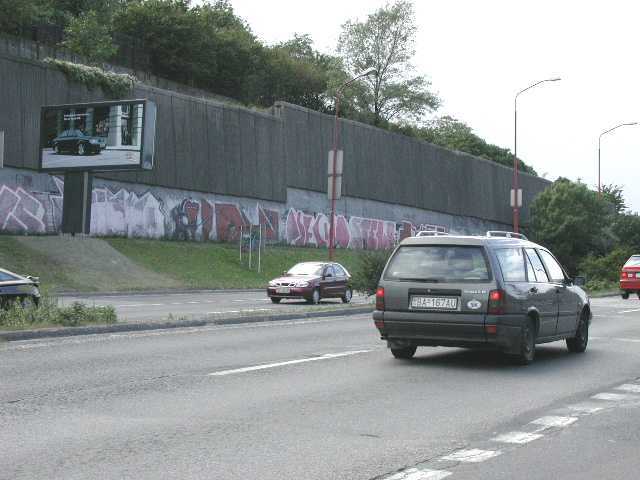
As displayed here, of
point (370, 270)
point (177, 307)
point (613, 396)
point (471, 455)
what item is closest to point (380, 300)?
point (613, 396)

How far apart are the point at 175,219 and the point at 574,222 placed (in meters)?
43.1

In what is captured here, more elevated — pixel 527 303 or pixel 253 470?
pixel 527 303

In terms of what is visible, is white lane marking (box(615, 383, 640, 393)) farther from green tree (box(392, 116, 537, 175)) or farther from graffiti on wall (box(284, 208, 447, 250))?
green tree (box(392, 116, 537, 175))

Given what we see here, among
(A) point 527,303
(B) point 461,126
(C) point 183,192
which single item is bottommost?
(A) point 527,303

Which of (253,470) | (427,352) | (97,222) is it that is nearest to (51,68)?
(97,222)

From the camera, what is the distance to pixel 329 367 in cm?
1205

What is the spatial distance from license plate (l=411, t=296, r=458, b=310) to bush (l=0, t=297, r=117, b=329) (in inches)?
245

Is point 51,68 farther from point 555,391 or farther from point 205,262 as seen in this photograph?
point 555,391

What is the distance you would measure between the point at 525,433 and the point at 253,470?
2.57 metres

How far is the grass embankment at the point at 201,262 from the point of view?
137ft

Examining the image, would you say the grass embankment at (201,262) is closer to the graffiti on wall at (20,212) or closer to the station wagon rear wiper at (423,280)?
the graffiti on wall at (20,212)

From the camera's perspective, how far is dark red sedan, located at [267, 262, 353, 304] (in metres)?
30.0

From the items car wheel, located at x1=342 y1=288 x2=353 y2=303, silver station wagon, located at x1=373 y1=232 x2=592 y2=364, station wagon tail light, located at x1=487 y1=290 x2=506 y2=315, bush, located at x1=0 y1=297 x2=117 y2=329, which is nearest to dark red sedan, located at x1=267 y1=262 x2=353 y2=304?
car wheel, located at x1=342 y1=288 x2=353 y2=303

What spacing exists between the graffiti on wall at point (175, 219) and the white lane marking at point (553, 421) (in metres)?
24.1
